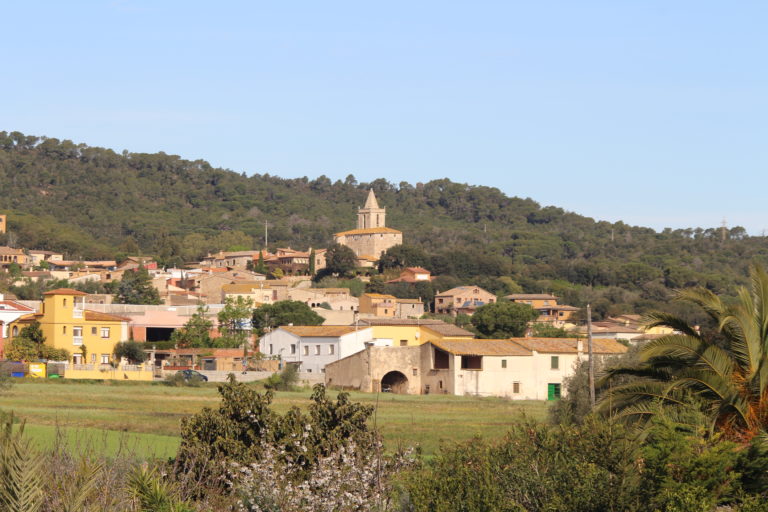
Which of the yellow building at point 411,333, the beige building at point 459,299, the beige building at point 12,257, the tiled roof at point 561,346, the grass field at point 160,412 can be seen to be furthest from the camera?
the beige building at point 12,257

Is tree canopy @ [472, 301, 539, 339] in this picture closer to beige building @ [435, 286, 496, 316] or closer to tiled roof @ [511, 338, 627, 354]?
tiled roof @ [511, 338, 627, 354]

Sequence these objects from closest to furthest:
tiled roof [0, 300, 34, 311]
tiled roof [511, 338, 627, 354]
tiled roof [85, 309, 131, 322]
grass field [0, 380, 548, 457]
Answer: grass field [0, 380, 548, 457], tiled roof [511, 338, 627, 354], tiled roof [85, 309, 131, 322], tiled roof [0, 300, 34, 311]

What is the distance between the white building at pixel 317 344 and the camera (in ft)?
205

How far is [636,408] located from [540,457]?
259 centimetres

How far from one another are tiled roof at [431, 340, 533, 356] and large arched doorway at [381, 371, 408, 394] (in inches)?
96.3

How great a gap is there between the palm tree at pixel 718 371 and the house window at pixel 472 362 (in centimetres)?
3657

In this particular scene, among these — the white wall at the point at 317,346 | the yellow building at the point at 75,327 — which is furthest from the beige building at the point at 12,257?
the white wall at the point at 317,346

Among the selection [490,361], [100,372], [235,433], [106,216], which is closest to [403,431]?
[235,433]

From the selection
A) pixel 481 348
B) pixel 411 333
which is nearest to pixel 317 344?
pixel 411 333

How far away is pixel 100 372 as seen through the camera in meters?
56.1

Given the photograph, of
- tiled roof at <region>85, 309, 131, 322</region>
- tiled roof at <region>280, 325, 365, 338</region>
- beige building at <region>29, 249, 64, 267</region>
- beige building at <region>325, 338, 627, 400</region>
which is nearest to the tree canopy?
tiled roof at <region>280, 325, 365, 338</region>

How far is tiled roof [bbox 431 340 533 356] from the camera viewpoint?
53781 mm

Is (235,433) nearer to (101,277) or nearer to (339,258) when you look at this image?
(101,277)

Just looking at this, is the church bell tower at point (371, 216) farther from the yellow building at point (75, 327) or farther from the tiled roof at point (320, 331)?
the tiled roof at point (320, 331)
